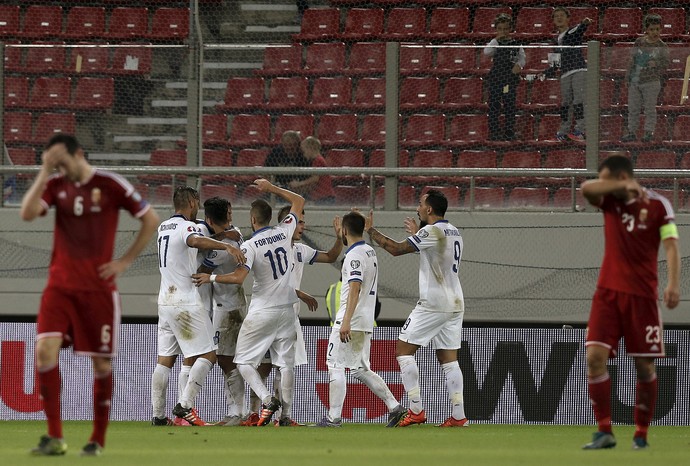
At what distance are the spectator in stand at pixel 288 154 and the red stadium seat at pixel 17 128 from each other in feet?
8.90

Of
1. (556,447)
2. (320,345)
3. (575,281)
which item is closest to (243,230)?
(320,345)

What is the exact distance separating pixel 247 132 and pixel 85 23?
4319 mm

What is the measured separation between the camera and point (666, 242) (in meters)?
8.12

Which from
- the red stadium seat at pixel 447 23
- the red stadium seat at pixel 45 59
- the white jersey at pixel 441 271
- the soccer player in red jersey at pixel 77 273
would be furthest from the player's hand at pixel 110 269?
the red stadium seat at pixel 447 23

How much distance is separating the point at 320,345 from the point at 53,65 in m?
4.48

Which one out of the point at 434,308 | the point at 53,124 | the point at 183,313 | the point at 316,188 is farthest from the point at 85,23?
the point at 434,308

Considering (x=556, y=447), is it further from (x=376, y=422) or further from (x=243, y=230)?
(x=243, y=230)

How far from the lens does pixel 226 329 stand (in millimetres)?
12070

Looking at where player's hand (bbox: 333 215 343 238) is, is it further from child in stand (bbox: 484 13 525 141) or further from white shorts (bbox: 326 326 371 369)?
child in stand (bbox: 484 13 525 141)

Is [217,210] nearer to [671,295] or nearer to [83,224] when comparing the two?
[83,224]

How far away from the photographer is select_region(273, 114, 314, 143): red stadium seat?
13695 millimetres

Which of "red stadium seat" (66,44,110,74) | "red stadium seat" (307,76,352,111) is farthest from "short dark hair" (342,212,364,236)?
"red stadium seat" (66,44,110,74)

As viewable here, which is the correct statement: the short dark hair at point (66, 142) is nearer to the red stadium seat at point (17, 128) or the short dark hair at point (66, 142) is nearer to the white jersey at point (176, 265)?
the white jersey at point (176, 265)

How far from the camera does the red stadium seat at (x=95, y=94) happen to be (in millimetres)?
13859
